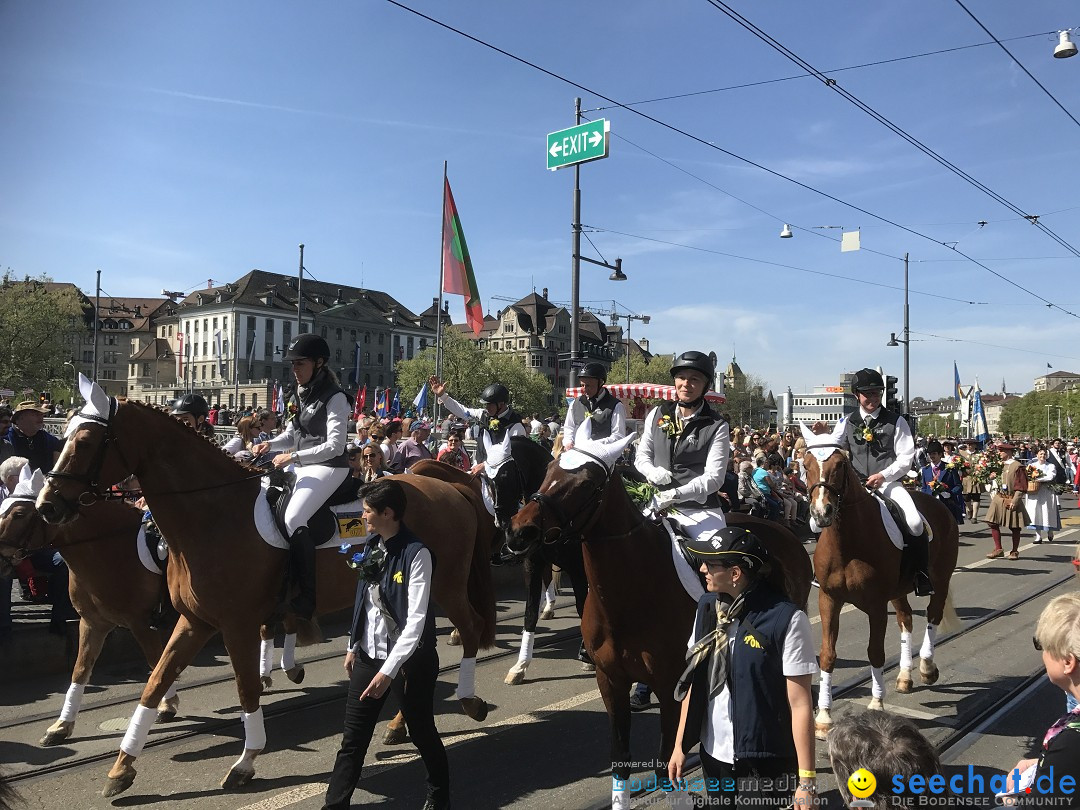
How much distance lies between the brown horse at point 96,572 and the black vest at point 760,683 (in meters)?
5.11

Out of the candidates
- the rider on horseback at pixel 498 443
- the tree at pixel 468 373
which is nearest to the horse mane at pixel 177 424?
the rider on horseback at pixel 498 443

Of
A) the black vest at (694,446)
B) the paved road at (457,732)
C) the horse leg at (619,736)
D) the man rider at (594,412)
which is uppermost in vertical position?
the man rider at (594,412)

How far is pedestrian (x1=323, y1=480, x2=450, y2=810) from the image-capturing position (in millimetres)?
4281

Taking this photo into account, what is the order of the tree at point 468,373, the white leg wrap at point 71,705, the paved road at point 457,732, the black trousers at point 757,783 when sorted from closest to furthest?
the black trousers at point 757,783, the paved road at point 457,732, the white leg wrap at point 71,705, the tree at point 468,373

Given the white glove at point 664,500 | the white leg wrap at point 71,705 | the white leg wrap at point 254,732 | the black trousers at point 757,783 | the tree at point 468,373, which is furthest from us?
the tree at point 468,373

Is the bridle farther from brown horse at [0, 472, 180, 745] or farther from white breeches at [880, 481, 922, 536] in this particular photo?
white breeches at [880, 481, 922, 536]

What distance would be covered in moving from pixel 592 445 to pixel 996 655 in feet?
21.2

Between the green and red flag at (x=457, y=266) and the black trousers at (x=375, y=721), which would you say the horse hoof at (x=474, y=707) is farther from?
the green and red flag at (x=457, y=266)

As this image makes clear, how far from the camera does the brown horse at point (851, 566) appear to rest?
21.8ft

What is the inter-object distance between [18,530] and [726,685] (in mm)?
5745

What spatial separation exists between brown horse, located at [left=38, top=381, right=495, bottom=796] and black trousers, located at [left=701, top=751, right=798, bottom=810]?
3.35 meters

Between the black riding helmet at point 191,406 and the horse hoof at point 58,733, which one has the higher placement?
the black riding helmet at point 191,406

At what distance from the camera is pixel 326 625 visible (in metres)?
10.2

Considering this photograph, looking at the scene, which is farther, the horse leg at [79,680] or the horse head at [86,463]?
the horse leg at [79,680]
